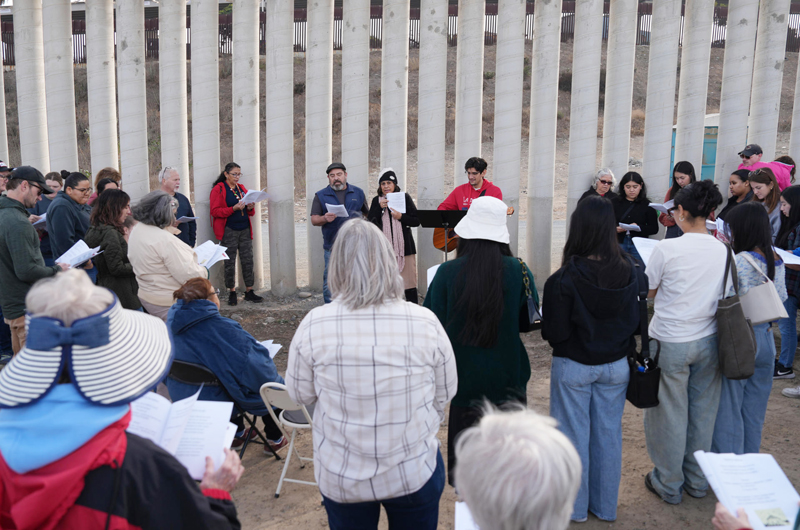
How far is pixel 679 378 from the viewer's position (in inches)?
150

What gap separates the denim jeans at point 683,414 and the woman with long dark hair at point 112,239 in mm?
4367

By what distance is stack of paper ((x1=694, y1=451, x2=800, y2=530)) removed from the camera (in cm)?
195

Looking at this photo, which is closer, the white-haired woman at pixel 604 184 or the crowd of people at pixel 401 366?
the crowd of people at pixel 401 366

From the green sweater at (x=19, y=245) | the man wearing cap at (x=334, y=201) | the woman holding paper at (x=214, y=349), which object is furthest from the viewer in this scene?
the man wearing cap at (x=334, y=201)

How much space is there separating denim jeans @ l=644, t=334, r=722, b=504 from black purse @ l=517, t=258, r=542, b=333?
3.03 feet

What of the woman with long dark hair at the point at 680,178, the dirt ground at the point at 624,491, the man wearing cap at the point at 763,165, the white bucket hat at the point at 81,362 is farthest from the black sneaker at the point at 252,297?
the white bucket hat at the point at 81,362

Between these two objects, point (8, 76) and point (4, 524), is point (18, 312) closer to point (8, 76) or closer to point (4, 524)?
point (4, 524)

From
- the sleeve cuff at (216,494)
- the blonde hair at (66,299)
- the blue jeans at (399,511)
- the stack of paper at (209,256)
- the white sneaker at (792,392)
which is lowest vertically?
the white sneaker at (792,392)

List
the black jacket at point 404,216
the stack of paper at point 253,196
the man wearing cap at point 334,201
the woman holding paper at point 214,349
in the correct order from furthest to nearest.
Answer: the stack of paper at point 253,196, the man wearing cap at point 334,201, the black jacket at point 404,216, the woman holding paper at point 214,349

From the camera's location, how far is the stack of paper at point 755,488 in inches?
76.8

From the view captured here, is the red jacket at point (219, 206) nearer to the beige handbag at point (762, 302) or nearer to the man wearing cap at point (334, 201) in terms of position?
the man wearing cap at point (334, 201)

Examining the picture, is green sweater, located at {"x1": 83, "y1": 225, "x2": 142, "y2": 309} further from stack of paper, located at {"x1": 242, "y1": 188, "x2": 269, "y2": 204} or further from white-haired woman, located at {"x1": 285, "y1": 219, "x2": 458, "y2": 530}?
white-haired woman, located at {"x1": 285, "y1": 219, "x2": 458, "y2": 530}

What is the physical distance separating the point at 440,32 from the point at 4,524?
8307 mm

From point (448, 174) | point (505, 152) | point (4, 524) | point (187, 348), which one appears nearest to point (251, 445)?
point (187, 348)
